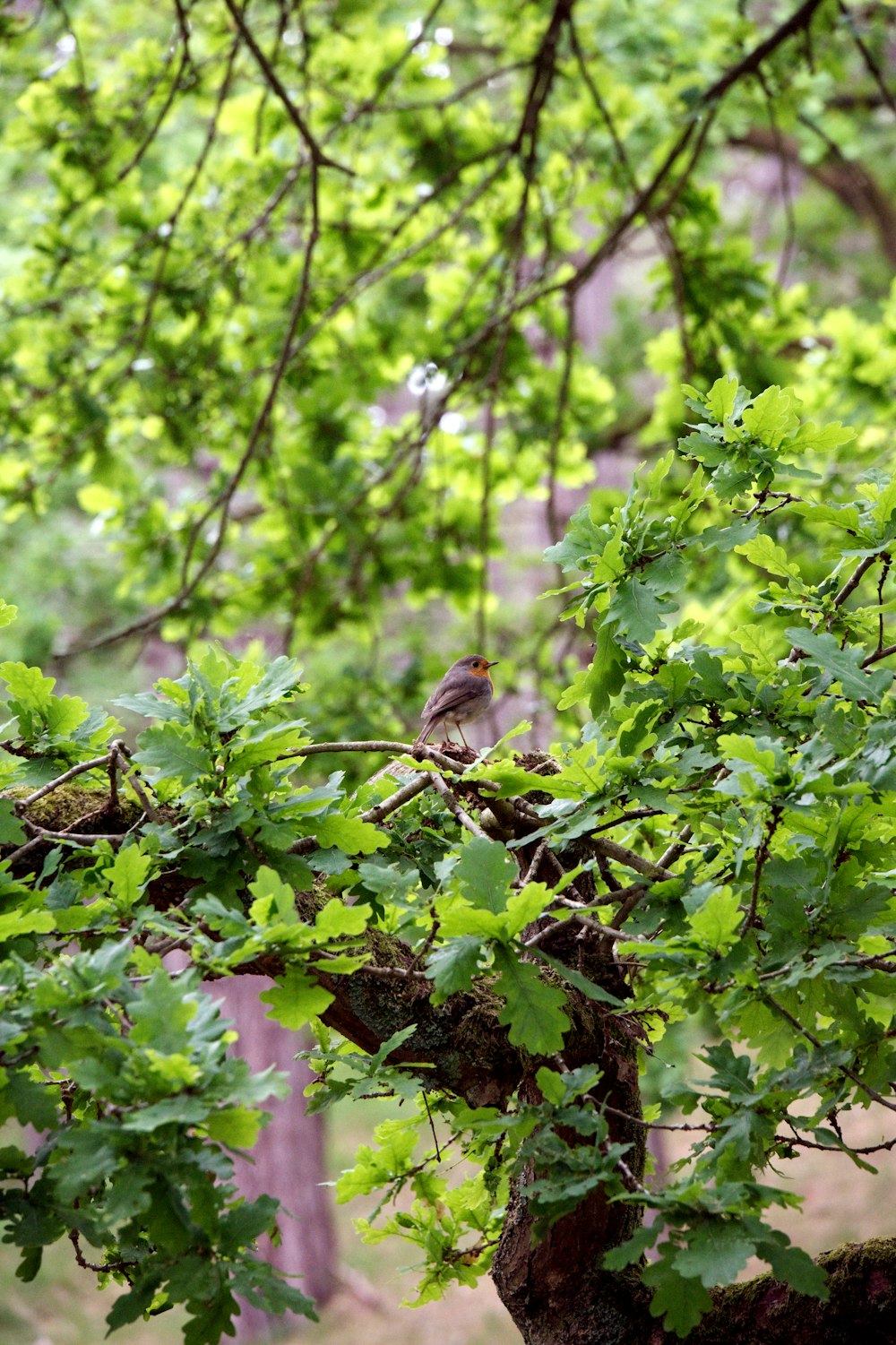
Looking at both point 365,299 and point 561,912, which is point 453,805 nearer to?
point 561,912

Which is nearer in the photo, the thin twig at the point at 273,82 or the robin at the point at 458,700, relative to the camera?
the thin twig at the point at 273,82

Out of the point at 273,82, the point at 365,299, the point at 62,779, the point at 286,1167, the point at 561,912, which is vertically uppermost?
the point at 365,299

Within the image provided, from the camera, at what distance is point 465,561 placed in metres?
6.12

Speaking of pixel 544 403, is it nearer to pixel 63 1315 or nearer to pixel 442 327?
pixel 442 327

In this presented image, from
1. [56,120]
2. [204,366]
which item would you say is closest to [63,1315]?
[204,366]

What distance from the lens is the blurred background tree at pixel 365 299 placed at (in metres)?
5.07

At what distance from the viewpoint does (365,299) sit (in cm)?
695

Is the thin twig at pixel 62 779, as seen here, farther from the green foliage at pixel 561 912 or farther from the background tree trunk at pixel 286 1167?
the background tree trunk at pixel 286 1167

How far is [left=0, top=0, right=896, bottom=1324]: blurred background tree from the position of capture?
5.07m

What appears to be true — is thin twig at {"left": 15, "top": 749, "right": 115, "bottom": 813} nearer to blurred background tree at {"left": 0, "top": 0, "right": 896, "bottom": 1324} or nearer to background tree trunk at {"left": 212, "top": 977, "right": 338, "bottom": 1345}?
blurred background tree at {"left": 0, "top": 0, "right": 896, "bottom": 1324}

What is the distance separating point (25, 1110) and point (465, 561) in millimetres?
4898

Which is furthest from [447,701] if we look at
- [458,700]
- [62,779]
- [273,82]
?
[62,779]

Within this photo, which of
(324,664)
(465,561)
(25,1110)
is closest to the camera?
(25,1110)

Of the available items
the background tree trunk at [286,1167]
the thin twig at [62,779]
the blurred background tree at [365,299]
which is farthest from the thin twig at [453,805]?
the background tree trunk at [286,1167]
